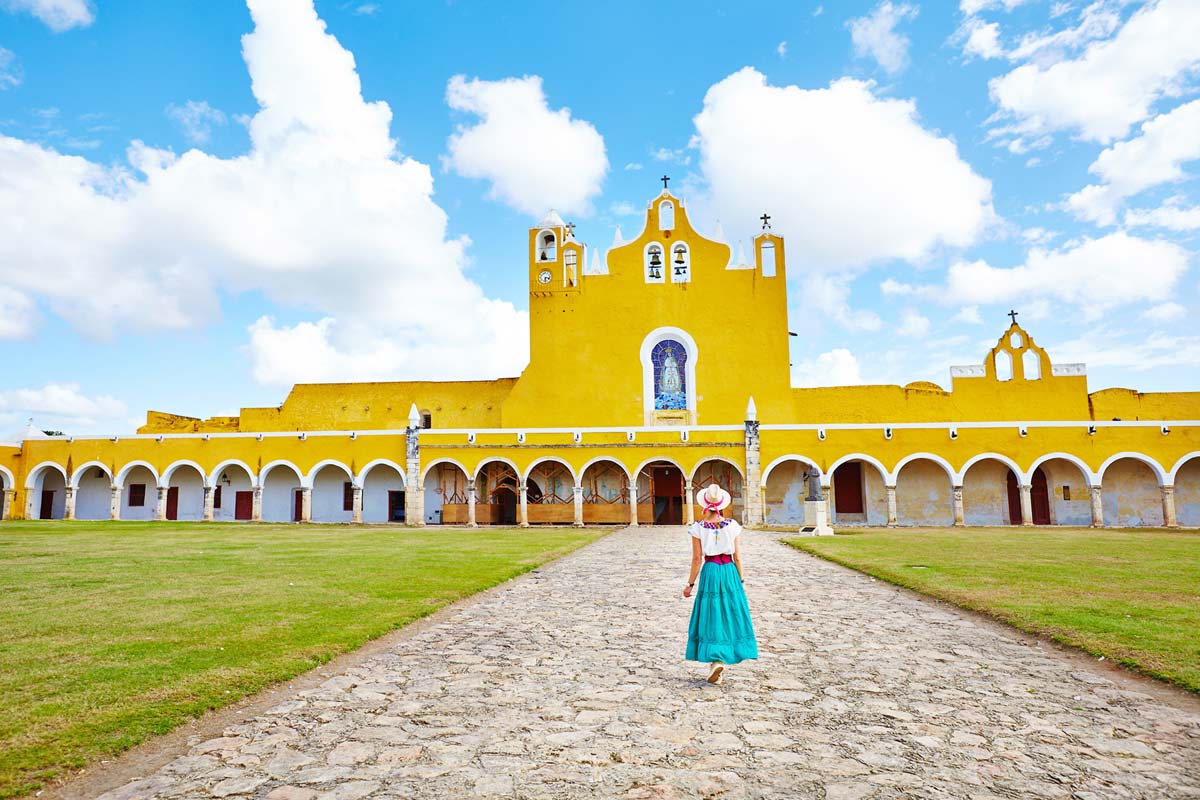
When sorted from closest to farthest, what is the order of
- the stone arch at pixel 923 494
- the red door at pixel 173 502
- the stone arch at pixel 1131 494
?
the stone arch at pixel 1131 494 < the stone arch at pixel 923 494 < the red door at pixel 173 502

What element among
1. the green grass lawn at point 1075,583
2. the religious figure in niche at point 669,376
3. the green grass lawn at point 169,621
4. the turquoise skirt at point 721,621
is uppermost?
the religious figure in niche at point 669,376

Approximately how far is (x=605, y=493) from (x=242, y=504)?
50.8ft

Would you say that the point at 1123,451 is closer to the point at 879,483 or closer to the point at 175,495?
the point at 879,483

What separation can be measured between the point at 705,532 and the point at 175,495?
31753mm

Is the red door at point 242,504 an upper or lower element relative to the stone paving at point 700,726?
upper

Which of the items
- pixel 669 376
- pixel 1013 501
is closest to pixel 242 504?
pixel 669 376

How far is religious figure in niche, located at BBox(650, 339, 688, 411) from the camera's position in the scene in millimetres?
28828

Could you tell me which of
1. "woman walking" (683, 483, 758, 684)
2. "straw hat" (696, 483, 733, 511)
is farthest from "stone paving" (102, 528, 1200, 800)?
"straw hat" (696, 483, 733, 511)

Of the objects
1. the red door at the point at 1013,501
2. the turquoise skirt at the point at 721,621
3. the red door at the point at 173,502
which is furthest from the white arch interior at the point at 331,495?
the turquoise skirt at the point at 721,621

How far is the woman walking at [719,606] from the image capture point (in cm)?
523

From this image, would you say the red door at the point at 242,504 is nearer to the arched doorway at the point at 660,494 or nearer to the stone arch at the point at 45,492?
the stone arch at the point at 45,492

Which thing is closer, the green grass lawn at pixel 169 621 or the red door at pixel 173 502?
the green grass lawn at pixel 169 621

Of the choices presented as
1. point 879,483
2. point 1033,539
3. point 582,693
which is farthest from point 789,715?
point 879,483

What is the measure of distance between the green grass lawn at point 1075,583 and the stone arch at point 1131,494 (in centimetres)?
797
